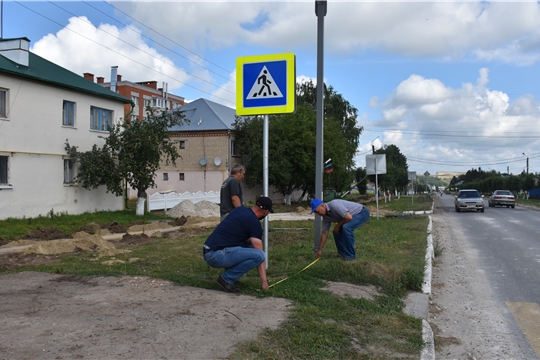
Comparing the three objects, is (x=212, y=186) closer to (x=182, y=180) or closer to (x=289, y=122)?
(x=182, y=180)

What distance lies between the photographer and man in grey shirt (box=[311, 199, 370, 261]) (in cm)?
812

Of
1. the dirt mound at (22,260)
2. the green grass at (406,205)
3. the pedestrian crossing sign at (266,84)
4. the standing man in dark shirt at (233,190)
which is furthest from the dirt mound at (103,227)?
the green grass at (406,205)

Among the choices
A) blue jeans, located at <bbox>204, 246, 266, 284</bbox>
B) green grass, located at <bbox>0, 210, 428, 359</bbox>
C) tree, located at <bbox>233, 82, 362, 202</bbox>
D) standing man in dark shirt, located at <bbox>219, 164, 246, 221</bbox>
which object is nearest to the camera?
green grass, located at <bbox>0, 210, 428, 359</bbox>

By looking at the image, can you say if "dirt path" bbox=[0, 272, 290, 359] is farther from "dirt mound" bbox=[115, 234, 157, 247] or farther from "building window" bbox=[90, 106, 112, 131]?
"building window" bbox=[90, 106, 112, 131]

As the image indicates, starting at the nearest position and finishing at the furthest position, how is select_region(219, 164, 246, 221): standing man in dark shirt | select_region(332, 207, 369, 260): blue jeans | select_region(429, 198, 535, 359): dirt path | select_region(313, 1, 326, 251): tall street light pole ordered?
select_region(429, 198, 535, 359): dirt path, select_region(219, 164, 246, 221): standing man in dark shirt, select_region(332, 207, 369, 260): blue jeans, select_region(313, 1, 326, 251): tall street light pole

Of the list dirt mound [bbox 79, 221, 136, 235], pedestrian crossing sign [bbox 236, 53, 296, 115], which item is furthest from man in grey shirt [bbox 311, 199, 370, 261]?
dirt mound [bbox 79, 221, 136, 235]

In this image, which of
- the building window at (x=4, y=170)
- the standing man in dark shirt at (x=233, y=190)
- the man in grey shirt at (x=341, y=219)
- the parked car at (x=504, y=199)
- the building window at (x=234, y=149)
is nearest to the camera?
the standing man in dark shirt at (x=233, y=190)

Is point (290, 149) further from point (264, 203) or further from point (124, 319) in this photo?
point (124, 319)

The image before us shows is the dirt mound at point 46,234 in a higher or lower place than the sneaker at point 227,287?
lower

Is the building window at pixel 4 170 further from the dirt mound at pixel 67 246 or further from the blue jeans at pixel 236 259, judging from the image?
the blue jeans at pixel 236 259

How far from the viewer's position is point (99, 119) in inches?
911

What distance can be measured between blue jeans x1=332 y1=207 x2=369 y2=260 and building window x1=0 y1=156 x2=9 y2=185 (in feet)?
47.2

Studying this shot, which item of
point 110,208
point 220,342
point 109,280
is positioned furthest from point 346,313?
point 110,208

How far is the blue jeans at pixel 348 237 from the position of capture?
8.40 m
